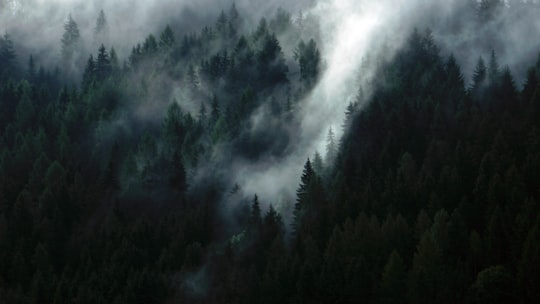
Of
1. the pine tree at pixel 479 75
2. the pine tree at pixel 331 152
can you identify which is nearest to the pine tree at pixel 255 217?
the pine tree at pixel 331 152

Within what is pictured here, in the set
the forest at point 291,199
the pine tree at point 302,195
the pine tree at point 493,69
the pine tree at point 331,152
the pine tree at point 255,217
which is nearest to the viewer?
the forest at point 291,199

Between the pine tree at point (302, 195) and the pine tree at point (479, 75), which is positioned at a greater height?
the pine tree at point (479, 75)

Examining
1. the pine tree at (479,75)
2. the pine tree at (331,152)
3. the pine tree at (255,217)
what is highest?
the pine tree at (479,75)

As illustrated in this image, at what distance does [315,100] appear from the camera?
194875 mm

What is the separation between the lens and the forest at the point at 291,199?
10456 centimetres

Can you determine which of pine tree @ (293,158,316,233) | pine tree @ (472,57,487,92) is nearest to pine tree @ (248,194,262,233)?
pine tree @ (293,158,316,233)

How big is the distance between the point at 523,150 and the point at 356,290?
139 feet

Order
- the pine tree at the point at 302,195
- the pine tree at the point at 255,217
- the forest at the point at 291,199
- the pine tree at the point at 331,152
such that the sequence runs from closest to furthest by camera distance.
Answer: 1. the forest at the point at 291,199
2. the pine tree at the point at 302,195
3. the pine tree at the point at 255,217
4. the pine tree at the point at 331,152

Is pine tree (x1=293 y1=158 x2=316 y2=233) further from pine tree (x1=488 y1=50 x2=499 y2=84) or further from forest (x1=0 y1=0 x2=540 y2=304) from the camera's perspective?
pine tree (x1=488 y1=50 x2=499 y2=84)

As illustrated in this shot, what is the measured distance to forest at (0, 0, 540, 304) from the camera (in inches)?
4117

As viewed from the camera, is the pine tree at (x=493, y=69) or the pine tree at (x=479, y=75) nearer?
the pine tree at (x=479, y=75)

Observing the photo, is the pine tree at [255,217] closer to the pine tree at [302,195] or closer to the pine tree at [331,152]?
the pine tree at [302,195]

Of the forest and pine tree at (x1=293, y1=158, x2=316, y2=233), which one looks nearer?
the forest

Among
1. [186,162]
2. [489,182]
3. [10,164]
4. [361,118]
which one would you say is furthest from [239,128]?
[489,182]
